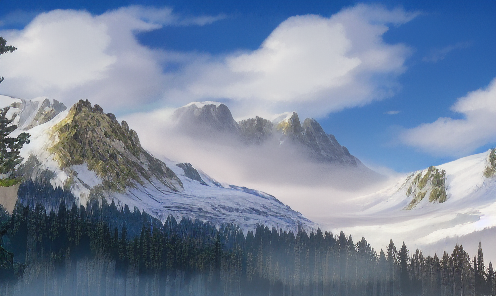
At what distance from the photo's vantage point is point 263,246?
436ft

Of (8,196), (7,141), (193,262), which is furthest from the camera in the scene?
(193,262)

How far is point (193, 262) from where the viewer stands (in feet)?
385

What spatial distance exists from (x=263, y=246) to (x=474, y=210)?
91.5 meters

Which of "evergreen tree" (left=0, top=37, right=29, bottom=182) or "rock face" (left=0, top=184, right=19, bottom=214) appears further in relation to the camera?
"rock face" (left=0, top=184, right=19, bottom=214)

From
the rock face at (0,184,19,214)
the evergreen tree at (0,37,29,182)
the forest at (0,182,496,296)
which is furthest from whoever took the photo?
the forest at (0,182,496,296)

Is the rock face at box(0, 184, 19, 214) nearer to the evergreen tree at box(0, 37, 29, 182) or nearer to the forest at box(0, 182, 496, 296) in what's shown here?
the evergreen tree at box(0, 37, 29, 182)

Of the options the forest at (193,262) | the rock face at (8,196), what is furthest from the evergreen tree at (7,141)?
the forest at (193,262)

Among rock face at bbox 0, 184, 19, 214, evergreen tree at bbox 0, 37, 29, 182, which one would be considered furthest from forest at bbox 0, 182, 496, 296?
evergreen tree at bbox 0, 37, 29, 182

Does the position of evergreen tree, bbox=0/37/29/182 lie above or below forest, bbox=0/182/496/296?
above

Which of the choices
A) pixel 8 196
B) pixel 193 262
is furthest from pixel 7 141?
pixel 193 262

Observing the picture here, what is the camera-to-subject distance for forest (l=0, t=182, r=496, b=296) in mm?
105250

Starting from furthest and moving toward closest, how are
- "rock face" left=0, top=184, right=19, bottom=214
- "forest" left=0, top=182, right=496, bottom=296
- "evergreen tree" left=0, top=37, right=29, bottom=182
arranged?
1. "forest" left=0, top=182, right=496, bottom=296
2. "rock face" left=0, top=184, right=19, bottom=214
3. "evergreen tree" left=0, top=37, right=29, bottom=182

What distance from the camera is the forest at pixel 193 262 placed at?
105250 mm

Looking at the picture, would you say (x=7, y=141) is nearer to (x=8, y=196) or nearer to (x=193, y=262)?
(x=8, y=196)
